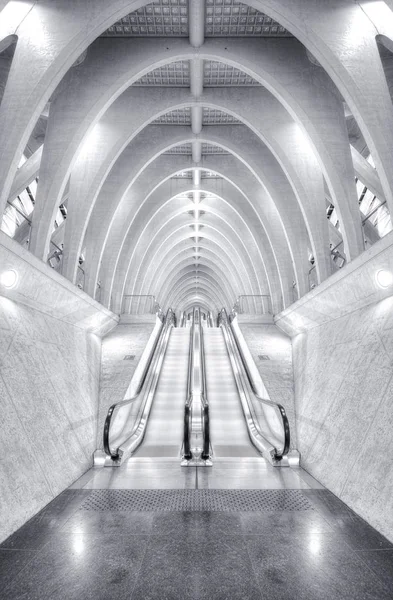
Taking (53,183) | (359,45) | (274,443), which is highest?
(359,45)

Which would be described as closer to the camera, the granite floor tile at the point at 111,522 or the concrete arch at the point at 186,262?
the granite floor tile at the point at 111,522

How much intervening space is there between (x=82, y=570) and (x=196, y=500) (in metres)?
2.00

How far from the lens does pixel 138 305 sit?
80.4 feet

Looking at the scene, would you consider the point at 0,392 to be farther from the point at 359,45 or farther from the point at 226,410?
the point at 359,45

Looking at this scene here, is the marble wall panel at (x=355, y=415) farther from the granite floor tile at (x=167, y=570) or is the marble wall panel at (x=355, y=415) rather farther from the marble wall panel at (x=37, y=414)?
the marble wall panel at (x=37, y=414)

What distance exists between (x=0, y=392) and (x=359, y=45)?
375 inches

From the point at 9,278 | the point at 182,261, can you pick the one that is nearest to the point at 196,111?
the point at 9,278

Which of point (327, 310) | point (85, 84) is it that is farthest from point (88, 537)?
point (85, 84)

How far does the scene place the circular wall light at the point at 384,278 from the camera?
5684 mm

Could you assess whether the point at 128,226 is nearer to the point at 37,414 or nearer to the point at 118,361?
the point at 118,361

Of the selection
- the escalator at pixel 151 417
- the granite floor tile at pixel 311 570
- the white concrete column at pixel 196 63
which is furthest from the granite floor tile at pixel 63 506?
the white concrete column at pixel 196 63

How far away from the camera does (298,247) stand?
14.8 m

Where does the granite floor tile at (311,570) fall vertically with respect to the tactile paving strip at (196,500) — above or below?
below

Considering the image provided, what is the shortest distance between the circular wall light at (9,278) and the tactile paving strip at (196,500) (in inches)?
137
